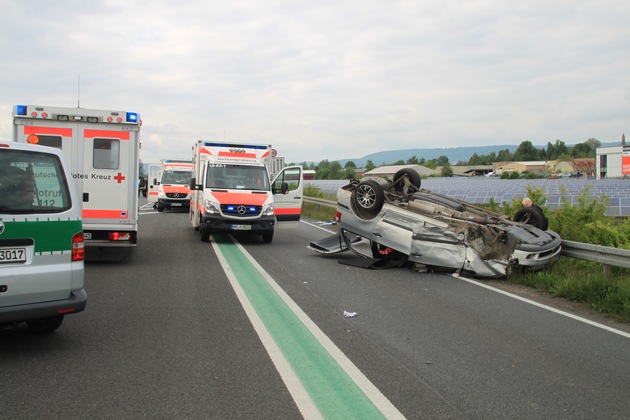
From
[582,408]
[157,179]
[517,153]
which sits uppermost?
[517,153]

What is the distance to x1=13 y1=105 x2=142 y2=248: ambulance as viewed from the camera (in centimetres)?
1090

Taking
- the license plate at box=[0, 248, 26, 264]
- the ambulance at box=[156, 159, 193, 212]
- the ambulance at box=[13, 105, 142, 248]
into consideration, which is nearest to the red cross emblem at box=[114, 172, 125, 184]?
the ambulance at box=[13, 105, 142, 248]

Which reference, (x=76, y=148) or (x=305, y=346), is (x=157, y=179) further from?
(x=305, y=346)

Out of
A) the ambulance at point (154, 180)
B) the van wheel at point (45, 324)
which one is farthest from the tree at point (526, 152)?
the van wheel at point (45, 324)

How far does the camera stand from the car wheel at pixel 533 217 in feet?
37.1

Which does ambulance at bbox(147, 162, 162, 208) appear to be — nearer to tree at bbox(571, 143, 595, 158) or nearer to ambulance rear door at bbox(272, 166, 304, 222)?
ambulance rear door at bbox(272, 166, 304, 222)

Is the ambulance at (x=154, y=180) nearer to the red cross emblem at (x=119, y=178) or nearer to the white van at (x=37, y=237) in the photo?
the red cross emblem at (x=119, y=178)

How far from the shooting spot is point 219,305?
771 cm

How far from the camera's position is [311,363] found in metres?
5.34

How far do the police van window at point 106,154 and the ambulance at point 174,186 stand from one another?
17.3m

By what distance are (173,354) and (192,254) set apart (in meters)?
7.59

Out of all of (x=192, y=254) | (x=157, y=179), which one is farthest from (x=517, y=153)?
(x=192, y=254)

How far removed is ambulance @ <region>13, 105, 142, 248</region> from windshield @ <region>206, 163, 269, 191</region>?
170 inches

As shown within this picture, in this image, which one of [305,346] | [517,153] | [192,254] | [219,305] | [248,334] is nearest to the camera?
[305,346]
